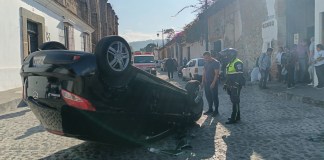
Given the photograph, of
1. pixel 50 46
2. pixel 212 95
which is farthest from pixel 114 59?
pixel 212 95

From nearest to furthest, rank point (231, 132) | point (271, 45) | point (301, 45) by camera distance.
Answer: point (231, 132) < point (301, 45) < point (271, 45)

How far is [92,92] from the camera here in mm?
3930

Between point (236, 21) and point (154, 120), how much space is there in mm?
17530

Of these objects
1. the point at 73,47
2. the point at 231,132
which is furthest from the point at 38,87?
the point at 73,47

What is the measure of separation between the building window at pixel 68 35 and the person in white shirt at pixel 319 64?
13.6 meters

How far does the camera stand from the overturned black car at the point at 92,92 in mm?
3891

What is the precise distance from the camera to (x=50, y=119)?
425cm

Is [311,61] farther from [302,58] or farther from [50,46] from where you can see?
[50,46]

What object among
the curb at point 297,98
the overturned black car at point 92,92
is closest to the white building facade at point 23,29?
the overturned black car at point 92,92

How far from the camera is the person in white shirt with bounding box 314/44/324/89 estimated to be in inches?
430

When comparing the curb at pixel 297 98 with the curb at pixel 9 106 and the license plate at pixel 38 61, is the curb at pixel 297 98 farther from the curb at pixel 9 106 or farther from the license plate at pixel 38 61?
the curb at pixel 9 106

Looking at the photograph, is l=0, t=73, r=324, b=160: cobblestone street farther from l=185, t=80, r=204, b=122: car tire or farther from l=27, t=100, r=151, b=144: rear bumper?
l=27, t=100, r=151, b=144: rear bumper

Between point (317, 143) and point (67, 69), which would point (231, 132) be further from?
point (67, 69)

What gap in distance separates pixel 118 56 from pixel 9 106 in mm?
6100
